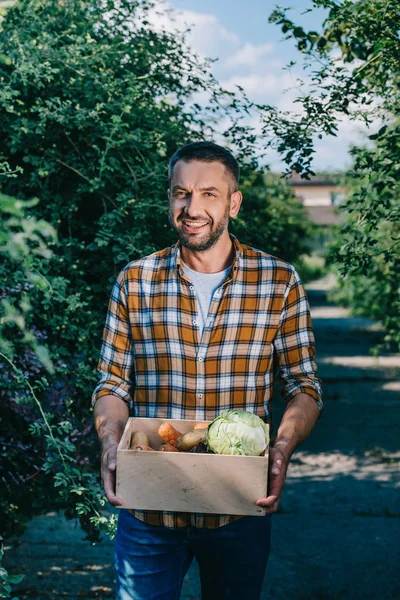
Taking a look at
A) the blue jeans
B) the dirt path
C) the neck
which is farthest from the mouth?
the dirt path

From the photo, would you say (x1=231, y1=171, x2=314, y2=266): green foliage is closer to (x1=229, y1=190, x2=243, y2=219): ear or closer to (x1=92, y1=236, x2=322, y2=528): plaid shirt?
(x1=229, y1=190, x2=243, y2=219): ear

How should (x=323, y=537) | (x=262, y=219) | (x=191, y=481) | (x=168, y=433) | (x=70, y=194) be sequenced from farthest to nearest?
(x=262, y=219) → (x=323, y=537) → (x=70, y=194) → (x=168, y=433) → (x=191, y=481)

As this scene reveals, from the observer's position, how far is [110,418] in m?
2.46

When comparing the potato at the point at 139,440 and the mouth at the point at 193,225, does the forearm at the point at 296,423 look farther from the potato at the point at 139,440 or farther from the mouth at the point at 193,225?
the mouth at the point at 193,225

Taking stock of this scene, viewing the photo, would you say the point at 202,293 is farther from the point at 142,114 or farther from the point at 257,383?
the point at 142,114

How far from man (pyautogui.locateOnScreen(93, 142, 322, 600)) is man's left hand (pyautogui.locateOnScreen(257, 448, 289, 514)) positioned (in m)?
0.22

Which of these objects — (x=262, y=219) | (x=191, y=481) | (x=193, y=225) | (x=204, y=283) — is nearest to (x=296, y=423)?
(x=191, y=481)

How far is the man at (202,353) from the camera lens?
248 cm

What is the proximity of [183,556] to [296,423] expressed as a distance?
610mm

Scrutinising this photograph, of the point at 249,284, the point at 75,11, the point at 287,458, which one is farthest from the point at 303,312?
the point at 75,11

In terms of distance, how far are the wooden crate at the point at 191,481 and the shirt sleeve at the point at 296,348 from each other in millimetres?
481

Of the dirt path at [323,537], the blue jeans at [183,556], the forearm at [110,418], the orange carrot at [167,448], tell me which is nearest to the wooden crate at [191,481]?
the orange carrot at [167,448]

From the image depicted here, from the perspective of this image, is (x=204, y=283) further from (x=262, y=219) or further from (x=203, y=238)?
(x=262, y=219)

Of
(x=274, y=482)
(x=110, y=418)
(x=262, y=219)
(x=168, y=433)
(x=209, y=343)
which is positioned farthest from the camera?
(x=262, y=219)
